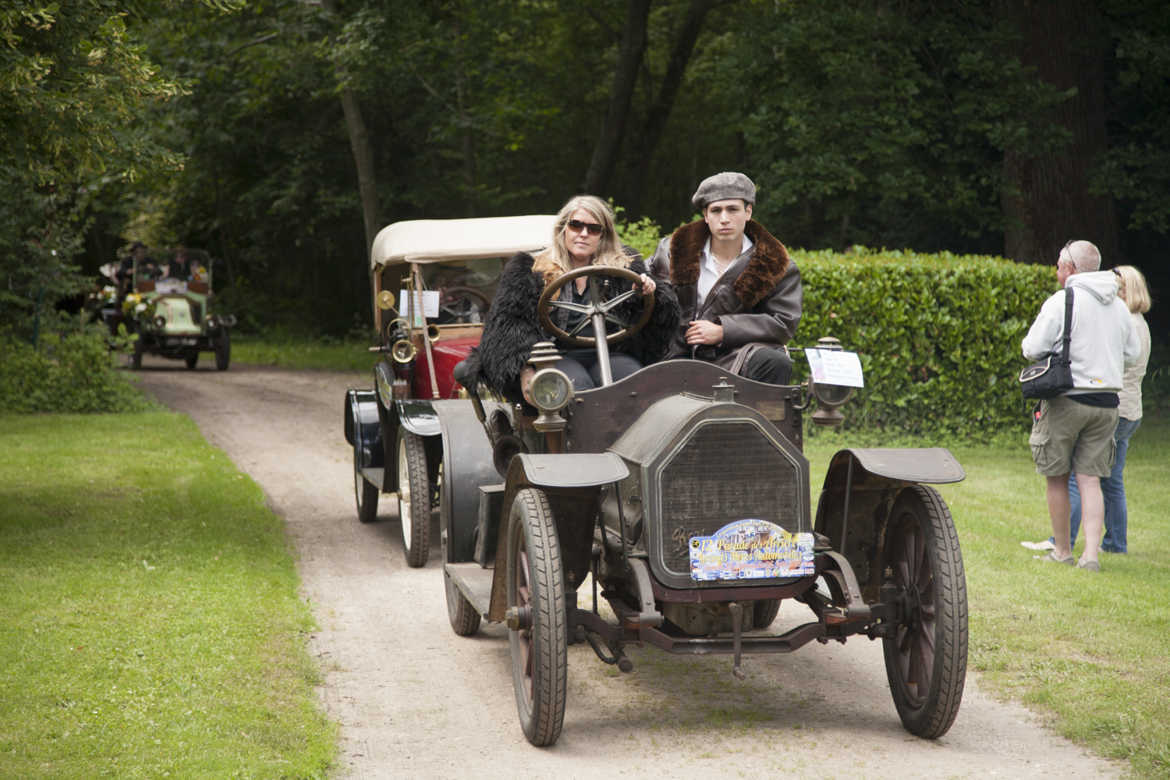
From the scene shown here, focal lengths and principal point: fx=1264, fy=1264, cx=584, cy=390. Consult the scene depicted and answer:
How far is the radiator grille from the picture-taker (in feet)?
14.9

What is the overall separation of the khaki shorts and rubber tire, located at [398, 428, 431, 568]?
3751 millimetres


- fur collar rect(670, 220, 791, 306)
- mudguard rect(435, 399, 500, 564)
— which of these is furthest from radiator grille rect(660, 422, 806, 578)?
mudguard rect(435, 399, 500, 564)

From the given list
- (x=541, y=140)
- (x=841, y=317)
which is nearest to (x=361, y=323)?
(x=541, y=140)

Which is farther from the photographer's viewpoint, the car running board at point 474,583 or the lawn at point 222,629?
the car running board at point 474,583

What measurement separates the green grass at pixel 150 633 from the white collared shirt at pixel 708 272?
2.43 meters

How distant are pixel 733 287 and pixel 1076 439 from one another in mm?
3073

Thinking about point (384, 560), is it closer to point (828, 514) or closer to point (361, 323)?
point (828, 514)

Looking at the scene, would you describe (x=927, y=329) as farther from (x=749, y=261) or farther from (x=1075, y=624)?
(x=749, y=261)

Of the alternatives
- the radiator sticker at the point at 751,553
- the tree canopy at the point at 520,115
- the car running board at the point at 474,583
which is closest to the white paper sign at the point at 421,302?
the tree canopy at the point at 520,115

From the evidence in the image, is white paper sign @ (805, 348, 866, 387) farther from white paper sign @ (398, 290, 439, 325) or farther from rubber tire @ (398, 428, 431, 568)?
white paper sign @ (398, 290, 439, 325)

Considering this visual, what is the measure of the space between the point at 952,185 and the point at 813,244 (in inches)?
111

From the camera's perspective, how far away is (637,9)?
22656 millimetres

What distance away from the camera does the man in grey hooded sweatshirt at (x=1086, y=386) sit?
746 cm

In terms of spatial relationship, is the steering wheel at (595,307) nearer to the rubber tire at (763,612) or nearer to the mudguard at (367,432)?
the rubber tire at (763,612)
